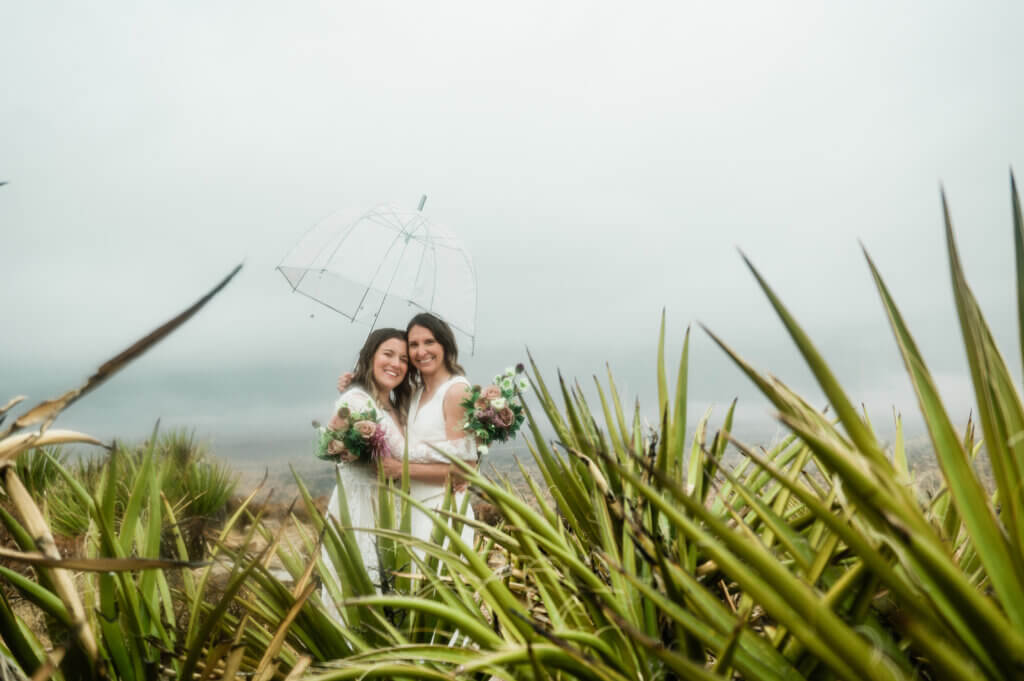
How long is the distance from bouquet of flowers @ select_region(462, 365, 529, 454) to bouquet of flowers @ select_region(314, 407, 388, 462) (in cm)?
65

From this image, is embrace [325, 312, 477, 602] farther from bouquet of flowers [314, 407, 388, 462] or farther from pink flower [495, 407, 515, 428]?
Answer: pink flower [495, 407, 515, 428]

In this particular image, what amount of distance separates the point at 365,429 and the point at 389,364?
1108mm

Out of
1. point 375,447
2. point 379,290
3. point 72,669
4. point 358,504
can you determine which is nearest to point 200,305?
point 72,669

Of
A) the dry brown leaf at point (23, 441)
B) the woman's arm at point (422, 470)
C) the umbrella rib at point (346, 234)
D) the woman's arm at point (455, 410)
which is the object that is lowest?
the dry brown leaf at point (23, 441)

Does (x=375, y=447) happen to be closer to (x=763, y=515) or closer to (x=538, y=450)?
(x=538, y=450)

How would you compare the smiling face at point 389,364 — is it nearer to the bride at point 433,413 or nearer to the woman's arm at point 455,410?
the bride at point 433,413

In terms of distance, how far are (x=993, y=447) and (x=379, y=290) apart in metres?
5.51

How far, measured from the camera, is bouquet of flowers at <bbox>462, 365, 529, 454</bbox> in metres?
5.00

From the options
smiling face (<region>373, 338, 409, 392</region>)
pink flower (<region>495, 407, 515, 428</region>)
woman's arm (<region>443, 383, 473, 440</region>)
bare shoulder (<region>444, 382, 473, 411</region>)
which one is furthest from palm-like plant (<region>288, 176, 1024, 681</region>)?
smiling face (<region>373, 338, 409, 392</region>)

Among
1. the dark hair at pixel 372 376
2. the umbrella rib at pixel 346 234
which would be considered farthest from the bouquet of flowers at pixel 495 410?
the umbrella rib at pixel 346 234

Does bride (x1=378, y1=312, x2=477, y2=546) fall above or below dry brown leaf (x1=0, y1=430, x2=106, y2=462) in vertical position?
above

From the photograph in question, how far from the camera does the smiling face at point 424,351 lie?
19.2 feet

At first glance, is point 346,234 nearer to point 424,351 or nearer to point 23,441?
point 424,351

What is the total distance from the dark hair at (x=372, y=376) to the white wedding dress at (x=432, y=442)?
0.51ft
